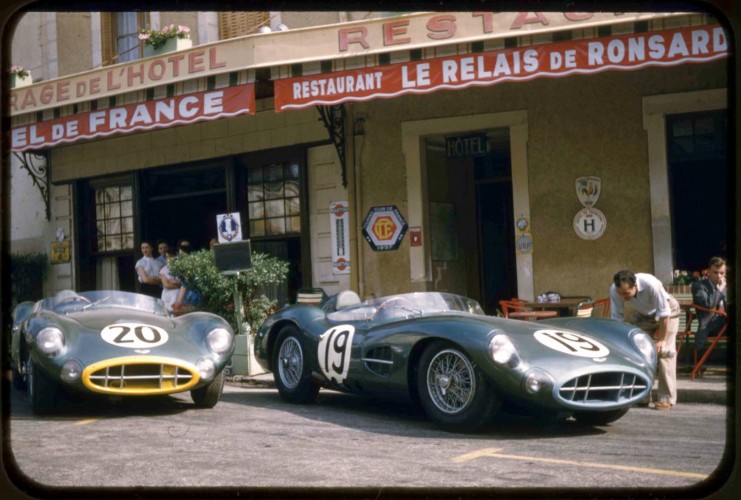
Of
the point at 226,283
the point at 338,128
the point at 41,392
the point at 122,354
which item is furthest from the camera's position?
the point at 338,128

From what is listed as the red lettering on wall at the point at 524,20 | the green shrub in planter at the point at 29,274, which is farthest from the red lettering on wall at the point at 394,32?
the green shrub in planter at the point at 29,274

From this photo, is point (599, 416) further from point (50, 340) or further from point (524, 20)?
point (524, 20)

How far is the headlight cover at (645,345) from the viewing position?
648 centimetres

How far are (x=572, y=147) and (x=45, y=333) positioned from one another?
23.4 ft

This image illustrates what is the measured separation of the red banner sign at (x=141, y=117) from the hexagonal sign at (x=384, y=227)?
2.36m

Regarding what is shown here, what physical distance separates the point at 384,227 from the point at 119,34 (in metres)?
6.58

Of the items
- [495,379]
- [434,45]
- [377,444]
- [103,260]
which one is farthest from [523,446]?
[103,260]

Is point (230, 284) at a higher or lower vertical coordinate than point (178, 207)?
lower

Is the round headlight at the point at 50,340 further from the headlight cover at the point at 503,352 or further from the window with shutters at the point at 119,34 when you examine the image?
the window with shutters at the point at 119,34

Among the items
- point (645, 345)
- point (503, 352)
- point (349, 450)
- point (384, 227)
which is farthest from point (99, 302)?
point (384, 227)

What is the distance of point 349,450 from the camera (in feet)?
18.2

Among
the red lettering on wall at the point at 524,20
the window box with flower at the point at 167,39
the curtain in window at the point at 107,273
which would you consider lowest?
the curtain in window at the point at 107,273

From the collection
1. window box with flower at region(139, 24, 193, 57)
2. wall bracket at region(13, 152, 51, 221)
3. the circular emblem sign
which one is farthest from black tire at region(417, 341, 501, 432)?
wall bracket at region(13, 152, 51, 221)

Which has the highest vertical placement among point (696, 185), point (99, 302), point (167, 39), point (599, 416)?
point (167, 39)
